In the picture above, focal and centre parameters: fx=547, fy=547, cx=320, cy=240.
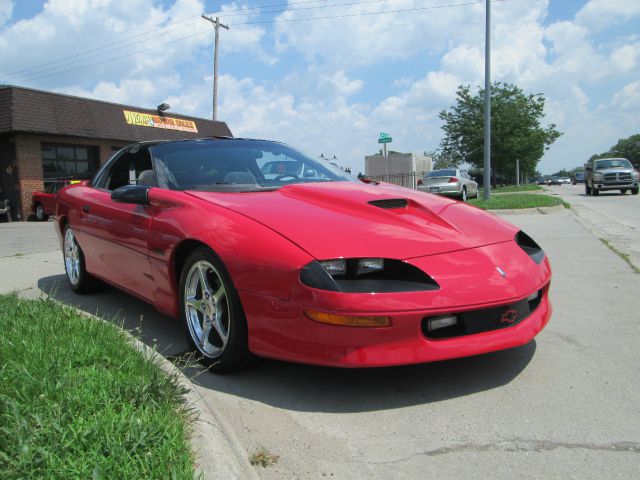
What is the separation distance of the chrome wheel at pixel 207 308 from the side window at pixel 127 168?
1465mm

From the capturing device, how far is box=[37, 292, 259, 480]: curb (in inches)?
74.4

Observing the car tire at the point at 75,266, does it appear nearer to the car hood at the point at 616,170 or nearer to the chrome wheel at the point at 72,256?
the chrome wheel at the point at 72,256

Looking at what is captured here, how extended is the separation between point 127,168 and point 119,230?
977 mm

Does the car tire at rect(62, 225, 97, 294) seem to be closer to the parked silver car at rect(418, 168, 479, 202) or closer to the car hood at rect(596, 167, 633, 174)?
the parked silver car at rect(418, 168, 479, 202)

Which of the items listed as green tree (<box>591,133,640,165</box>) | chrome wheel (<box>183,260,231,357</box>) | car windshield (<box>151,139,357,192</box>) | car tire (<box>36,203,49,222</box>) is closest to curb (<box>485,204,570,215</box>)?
car windshield (<box>151,139,357,192</box>)

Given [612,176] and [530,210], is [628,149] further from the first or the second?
[530,210]

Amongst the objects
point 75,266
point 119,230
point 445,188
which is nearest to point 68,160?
point 445,188

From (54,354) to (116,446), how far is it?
1.02 meters

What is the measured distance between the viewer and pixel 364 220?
2930 mm

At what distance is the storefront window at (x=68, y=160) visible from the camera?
20328 mm

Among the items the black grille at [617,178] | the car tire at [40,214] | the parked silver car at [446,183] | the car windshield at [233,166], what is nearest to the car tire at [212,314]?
the car windshield at [233,166]

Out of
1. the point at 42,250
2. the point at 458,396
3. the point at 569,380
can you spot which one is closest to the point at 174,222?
the point at 458,396

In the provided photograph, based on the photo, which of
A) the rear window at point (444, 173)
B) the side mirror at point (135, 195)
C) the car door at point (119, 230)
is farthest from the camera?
the rear window at point (444, 173)

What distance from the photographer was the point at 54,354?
264 cm
